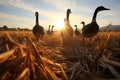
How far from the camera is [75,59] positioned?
205 inches

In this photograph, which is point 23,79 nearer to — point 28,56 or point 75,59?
point 28,56

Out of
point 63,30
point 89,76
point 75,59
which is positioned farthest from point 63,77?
point 63,30

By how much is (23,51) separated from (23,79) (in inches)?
47.1

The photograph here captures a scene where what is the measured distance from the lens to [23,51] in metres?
3.59

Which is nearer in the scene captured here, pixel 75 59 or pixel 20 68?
pixel 20 68

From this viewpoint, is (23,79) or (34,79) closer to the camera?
(23,79)

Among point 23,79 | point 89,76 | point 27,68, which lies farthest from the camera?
point 89,76

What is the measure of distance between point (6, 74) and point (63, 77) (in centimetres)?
105

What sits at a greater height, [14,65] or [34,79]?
[14,65]

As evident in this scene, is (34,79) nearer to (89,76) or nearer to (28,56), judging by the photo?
(28,56)

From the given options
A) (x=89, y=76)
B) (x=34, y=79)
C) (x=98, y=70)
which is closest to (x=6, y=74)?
(x=34, y=79)

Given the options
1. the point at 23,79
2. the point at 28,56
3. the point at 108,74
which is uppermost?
the point at 28,56

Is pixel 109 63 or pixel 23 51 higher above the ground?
pixel 23 51

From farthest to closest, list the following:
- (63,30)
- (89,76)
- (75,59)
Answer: (63,30) < (75,59) < (89,76)
